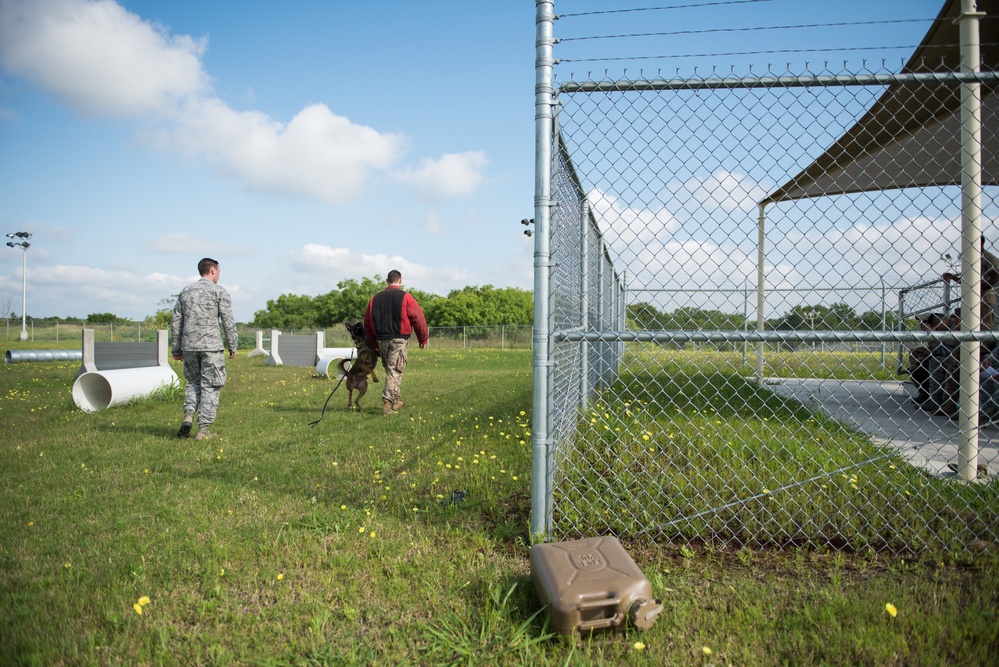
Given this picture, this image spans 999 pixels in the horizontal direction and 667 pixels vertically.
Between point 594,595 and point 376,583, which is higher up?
point 594,595

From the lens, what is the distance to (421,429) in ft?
20.3

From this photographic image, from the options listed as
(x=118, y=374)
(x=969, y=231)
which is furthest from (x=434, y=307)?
(x=969, y=231)

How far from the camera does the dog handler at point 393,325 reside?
24.7 ft

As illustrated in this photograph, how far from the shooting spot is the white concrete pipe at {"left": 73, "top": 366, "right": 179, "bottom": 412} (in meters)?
7.80

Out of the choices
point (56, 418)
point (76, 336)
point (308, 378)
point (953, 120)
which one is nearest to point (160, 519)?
point (56, 418)

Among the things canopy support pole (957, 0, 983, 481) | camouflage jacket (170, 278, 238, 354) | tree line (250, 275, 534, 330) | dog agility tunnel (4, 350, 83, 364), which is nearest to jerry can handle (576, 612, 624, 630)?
canopy support pole (957, 0, 983, 481)

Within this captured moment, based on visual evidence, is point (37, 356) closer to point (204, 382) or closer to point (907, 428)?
point (204, 382)

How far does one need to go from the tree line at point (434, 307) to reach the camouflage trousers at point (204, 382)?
1753 inches

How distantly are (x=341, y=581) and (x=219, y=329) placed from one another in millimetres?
4459

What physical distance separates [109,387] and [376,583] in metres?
7.15

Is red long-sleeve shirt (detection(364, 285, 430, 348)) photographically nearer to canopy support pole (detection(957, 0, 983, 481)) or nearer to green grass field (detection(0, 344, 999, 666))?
green grass field (detection(0, 344, 999, 666))

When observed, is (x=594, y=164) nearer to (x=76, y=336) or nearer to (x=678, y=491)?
(x=678, y=491)

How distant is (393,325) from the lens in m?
7.54

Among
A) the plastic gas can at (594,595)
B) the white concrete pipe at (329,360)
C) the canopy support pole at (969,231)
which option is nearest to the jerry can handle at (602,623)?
the plastic gas can at (594,595)
